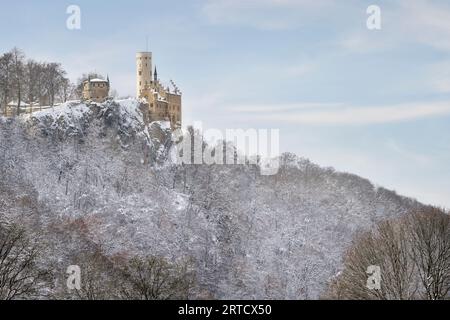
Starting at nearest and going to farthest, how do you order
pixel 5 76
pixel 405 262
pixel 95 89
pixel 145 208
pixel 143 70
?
pixel 405 262, pixel 145 208, pixel 5 76, pixel 95 89, pixel 143 70

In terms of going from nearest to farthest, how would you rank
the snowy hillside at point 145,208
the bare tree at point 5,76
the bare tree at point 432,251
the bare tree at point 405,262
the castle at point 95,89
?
the bare tree at point 432,251, the bare tree at point 405,262, the snowy hillside at point 145,208, the bare tree at point 5,76, the castle at point 95,89

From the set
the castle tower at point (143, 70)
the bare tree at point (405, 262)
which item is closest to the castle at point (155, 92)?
the castle tower at point (143, 70)

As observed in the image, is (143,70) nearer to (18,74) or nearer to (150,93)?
(150,93)

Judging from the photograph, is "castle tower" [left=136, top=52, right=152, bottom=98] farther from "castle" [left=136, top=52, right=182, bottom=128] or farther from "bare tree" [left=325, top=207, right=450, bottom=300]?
"bare tree" [left=325, top=207, right=450, bottom=300]

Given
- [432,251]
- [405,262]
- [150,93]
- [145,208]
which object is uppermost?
[150,93]

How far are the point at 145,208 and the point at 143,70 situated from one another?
100 ft

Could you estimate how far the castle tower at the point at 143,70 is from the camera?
125500 mm

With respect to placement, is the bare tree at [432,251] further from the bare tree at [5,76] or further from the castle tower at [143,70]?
the bare tree at [5,76]

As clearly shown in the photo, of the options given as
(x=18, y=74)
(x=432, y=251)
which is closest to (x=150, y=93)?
(x=18, y=74)

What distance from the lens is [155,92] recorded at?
400 feet

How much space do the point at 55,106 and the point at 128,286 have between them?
58224 millimetres

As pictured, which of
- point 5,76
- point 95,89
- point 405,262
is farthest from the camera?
point 95,89
